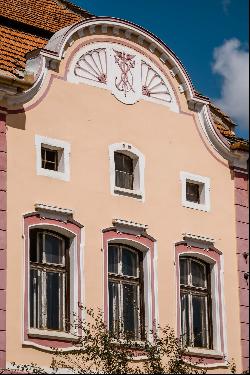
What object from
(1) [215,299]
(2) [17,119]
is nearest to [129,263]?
(1) [215,299]

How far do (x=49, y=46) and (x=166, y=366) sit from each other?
774 cm

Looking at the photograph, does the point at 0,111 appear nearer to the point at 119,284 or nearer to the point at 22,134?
the point at 22,134

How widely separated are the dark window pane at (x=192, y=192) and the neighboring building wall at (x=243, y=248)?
1.09m

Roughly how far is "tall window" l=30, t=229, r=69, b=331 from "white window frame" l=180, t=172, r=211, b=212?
12.2 ft

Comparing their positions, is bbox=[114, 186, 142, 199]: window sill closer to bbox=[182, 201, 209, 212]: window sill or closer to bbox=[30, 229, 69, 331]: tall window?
bbox=[182, 201, 209, 212]: window sill

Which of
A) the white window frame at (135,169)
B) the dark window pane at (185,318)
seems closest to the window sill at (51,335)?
the dark window pane at (185,318)

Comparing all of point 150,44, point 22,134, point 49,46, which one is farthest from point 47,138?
point 150,44

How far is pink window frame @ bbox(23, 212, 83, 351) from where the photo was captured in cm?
2342

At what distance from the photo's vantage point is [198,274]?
89.3ft

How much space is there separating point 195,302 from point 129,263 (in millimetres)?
2031

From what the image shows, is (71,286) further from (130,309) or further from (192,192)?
(192,192)

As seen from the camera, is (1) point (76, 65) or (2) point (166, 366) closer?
(2) point (166, 366)

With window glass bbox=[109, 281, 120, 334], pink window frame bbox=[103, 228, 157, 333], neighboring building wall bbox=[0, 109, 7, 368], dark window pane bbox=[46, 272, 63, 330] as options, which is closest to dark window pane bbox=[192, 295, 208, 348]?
pink window frame bbox=[103, 228, 157, 333]

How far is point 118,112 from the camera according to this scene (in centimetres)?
2670
